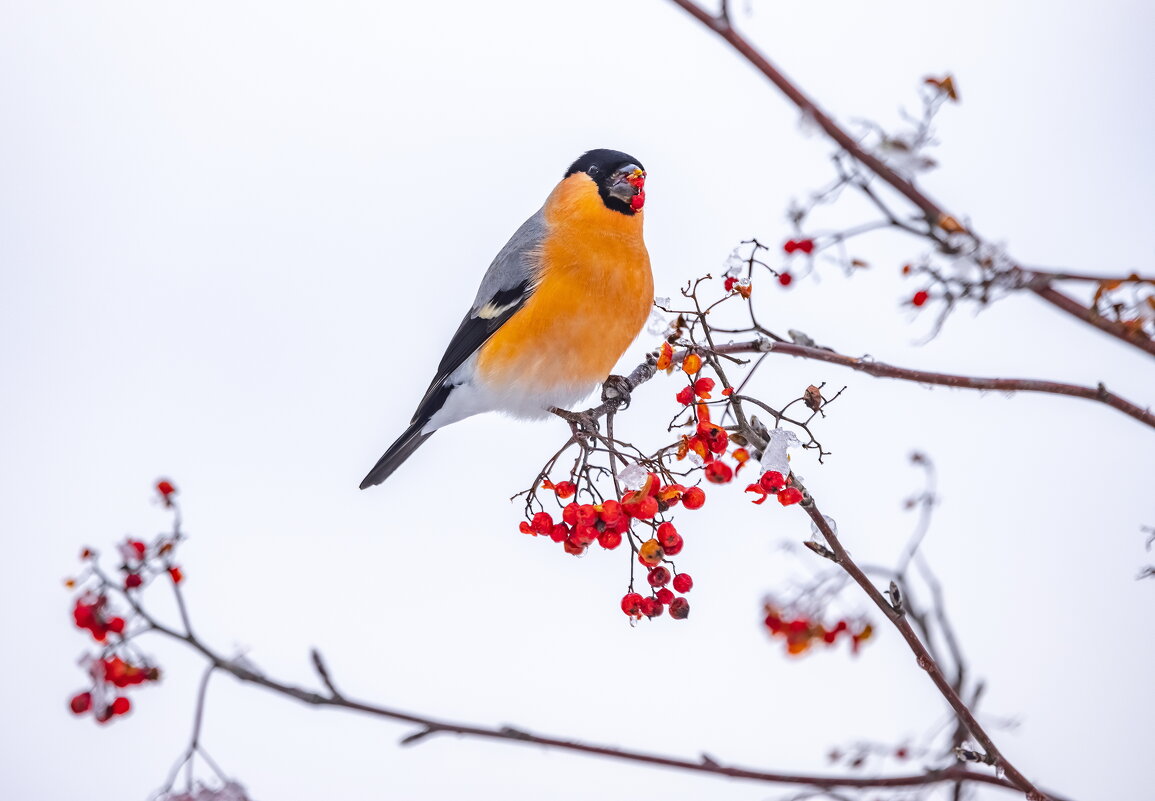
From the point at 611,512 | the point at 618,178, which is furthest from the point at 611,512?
the point at 618,178

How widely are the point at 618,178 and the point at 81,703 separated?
93 centimetres

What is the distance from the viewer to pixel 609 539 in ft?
2.87

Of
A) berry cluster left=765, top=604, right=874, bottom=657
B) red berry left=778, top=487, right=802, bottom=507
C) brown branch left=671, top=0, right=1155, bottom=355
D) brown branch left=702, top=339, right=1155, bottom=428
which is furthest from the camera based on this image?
berry cluster left=765, top=604, right=874, bottom=657

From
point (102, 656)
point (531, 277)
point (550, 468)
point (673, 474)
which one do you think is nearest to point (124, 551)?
point (102, 656)

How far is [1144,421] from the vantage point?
55cm

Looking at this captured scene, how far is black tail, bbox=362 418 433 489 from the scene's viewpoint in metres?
1.48

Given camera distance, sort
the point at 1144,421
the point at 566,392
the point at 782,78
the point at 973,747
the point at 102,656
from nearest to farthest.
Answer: the point at 782,78
the point at 1144,421
the point at 973,747
the point at 102,656
the point at 566,392

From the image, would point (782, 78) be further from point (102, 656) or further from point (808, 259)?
point (102, 656)

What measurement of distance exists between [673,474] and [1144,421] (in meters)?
0.41

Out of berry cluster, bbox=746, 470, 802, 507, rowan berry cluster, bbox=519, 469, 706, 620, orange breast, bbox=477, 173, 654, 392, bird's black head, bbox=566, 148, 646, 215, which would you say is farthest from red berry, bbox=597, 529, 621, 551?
bird's black head, bbox=566, 148, 646, 215

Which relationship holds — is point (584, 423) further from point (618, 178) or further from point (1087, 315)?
point (1087, 315)

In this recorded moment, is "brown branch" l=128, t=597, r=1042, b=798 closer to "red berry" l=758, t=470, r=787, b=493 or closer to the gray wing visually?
"red berry" l=758, t=470, r=787, b=493

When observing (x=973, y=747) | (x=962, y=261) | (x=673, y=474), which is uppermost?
(x=673, y=474)

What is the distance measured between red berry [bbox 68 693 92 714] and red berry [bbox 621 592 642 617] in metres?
0.49
